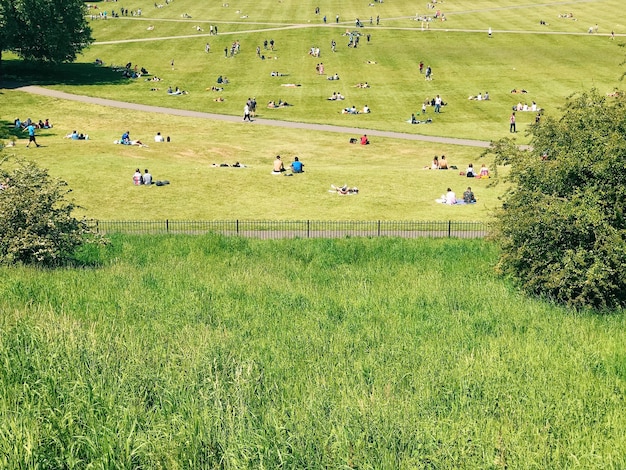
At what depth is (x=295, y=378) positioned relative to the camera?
14.4 m

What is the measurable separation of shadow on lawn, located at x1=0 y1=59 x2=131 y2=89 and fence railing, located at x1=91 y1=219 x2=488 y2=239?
46.8m

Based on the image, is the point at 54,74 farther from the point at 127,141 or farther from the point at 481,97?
the point at 481,97

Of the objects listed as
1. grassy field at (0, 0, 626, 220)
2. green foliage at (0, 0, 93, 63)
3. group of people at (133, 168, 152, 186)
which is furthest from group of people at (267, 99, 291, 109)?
group of people at (133, 168, 152, 186)

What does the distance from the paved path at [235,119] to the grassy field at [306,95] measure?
136 cm

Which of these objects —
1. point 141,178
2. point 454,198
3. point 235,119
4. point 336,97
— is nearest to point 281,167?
point 141,178

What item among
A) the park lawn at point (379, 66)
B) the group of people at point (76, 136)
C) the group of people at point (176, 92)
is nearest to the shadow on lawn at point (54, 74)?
the park lawn at point (379, 66)

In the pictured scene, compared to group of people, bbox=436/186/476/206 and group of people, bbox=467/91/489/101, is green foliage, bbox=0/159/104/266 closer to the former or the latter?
group of people, bbox=436/186/476/206

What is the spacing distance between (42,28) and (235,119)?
25801mm

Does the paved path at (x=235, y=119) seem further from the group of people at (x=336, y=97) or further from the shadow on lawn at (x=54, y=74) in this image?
the group of people at (x=336, y=97)

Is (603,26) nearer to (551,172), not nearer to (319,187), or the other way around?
(319,187)

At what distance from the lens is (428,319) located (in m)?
19.8

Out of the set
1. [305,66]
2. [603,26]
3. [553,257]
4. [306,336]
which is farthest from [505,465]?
[603,26]

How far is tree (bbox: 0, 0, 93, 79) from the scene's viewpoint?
71.8 metres

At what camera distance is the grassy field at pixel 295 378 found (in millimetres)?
11672
